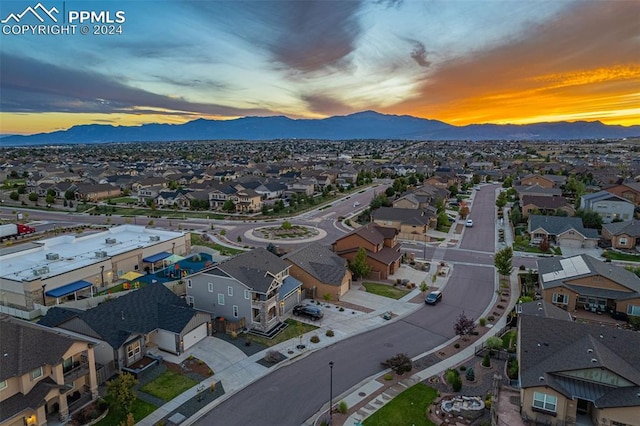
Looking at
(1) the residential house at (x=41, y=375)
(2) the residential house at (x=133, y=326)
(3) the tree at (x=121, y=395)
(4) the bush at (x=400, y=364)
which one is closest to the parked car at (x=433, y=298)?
(4) the bush at (x=400, y=364)

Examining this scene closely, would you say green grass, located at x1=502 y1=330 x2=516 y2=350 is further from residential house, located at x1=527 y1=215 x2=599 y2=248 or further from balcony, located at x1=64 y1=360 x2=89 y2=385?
residential house, located at x1=527 y1=215 x2=599 y2=248

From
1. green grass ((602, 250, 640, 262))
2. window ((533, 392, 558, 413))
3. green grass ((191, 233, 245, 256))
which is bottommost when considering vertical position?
green grass ((191, 233, 245, 256))

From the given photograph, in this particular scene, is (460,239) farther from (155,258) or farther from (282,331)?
(155,258)

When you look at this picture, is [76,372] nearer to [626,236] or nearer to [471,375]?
[471,375]

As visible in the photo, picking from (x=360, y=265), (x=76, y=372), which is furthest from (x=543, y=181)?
(x=76, y=372)

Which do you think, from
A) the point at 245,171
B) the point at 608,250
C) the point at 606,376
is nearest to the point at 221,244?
the point at 606,376

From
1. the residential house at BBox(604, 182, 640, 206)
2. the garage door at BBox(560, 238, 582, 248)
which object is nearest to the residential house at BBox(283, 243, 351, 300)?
the garage door at BBox(560, 238, 582, 248)
